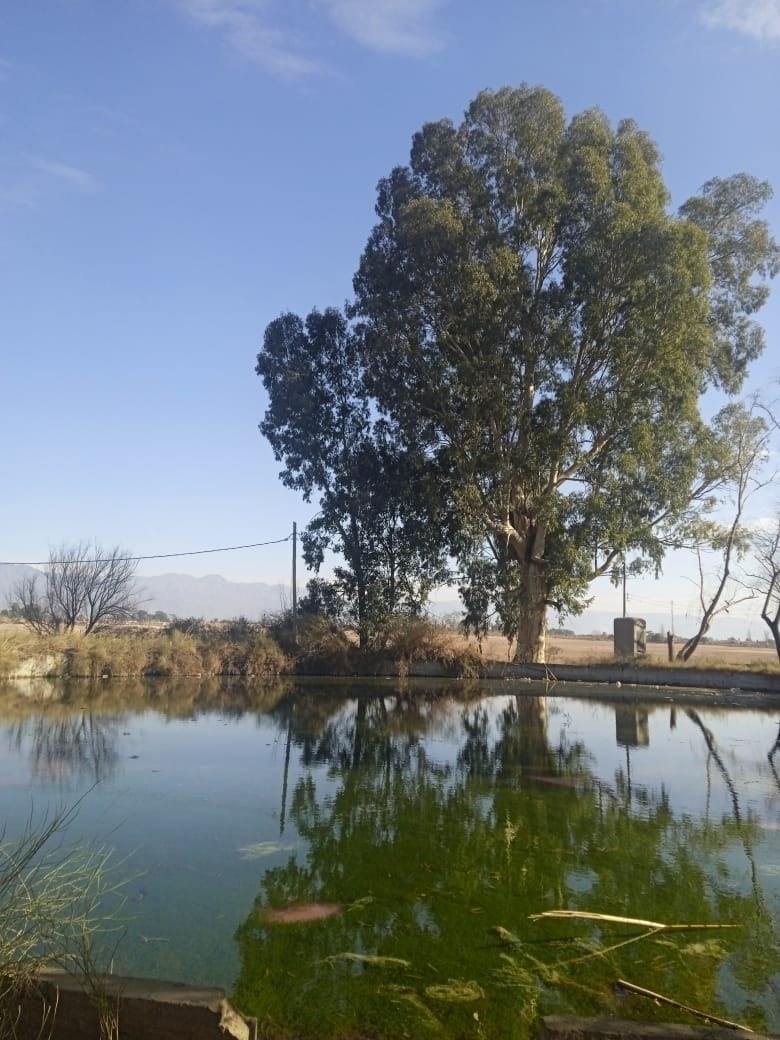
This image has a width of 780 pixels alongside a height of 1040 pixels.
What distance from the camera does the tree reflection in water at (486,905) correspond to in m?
4.91

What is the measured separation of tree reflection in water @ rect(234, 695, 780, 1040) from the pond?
2cm

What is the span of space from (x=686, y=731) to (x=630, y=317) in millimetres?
11627

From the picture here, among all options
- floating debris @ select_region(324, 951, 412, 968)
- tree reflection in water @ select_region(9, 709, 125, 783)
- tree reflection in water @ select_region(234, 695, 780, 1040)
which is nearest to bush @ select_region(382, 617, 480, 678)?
tree reflection in water @ select_region(9, 709, 125, 783)

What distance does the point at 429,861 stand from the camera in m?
7.77

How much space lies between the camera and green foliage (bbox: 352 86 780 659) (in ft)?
74.6

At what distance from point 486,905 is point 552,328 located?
1924 cm

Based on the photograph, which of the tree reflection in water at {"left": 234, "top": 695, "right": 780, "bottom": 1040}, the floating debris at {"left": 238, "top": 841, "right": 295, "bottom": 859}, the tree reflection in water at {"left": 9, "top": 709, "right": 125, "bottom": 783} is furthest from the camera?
the tree reflection in water at {"left": 9, "top": 709, "right": 125, "bottom": 783}

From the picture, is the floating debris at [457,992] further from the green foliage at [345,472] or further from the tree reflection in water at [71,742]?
the green foliage at [345,472]

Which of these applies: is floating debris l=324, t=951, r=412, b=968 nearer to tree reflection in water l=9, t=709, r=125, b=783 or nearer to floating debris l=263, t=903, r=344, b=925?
floating debris l=263, t=903, r=344, b=925

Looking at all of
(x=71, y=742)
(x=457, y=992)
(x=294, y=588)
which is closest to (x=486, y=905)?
(x=457, y=992)

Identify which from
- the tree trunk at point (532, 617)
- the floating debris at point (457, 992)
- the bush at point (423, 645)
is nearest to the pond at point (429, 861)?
the floating debris at point (457, 992)

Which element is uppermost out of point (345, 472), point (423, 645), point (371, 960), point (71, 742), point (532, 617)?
point (345, 472)

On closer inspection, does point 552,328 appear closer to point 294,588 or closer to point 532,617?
point 532,617

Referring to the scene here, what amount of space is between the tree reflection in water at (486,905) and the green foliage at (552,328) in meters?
13.2
